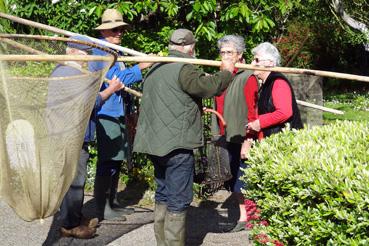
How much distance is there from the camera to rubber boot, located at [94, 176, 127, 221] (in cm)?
703

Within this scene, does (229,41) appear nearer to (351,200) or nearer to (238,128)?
(238,128)

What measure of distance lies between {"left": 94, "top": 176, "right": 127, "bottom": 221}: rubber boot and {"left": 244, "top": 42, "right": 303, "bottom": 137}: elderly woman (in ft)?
5.99

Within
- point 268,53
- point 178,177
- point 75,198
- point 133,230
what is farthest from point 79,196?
point 268,53

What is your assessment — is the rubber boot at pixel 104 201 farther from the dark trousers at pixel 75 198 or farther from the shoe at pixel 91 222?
the dark trousers at pixel 75 198

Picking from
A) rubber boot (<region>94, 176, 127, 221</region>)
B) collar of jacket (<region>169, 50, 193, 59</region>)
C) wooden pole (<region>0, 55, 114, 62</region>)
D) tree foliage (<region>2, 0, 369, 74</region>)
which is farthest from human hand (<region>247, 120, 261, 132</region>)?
tree foliage (<region>2, 0, 369, 74</region>)

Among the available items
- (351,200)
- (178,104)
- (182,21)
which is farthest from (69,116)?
(182,21)

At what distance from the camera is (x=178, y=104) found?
5461 mm

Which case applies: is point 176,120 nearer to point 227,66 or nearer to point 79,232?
point 227,66

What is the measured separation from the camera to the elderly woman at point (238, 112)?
6367mm

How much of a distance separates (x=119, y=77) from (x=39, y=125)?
5.65 ft

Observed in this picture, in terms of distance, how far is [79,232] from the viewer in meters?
6.46

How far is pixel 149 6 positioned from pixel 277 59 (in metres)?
3.09

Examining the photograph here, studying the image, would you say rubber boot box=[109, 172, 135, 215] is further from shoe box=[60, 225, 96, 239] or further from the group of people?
shoe box=[60, 225, 96, 239]

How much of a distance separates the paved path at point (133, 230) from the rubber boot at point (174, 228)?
771 mm
